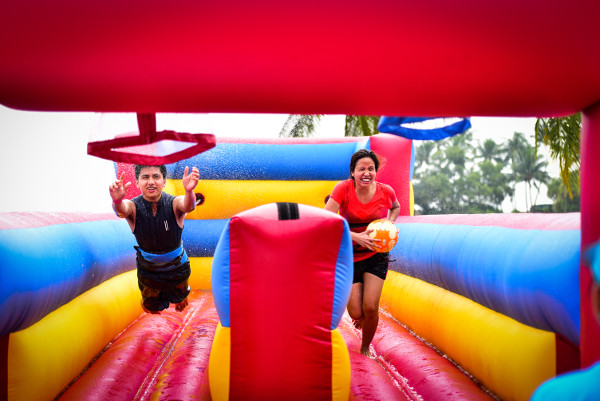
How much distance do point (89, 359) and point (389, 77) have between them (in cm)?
166

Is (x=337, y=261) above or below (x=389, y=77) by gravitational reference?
below

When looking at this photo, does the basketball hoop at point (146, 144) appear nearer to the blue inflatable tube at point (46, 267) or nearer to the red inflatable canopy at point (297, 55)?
the red inflatable canopy at point (297, 55)

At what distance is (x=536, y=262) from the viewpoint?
1412mm

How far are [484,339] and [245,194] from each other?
2.25 m

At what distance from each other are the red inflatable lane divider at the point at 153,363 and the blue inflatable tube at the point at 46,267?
29 cm

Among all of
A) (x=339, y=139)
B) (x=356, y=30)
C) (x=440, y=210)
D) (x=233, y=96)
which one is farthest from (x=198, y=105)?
(x=440, y=210)

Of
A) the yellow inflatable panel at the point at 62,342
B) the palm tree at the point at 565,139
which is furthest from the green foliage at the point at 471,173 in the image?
the yellow inflatable panel at the point at 62,342

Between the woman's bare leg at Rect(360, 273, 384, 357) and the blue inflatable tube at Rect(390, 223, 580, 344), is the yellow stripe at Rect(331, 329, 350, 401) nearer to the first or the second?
the blue inflatable tube at Rect(390, 223, 580, 344)

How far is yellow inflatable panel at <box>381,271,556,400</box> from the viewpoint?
4.70 ft

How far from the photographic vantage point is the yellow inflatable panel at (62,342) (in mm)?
1428

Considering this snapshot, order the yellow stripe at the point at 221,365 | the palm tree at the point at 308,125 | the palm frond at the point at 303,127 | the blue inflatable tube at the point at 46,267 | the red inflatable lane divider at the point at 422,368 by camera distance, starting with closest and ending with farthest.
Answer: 1. the blue inflatable tube at the point at 46,267
2. the yellow stripe at the point at 221,365
3. the red inflatable lane divider at the point at 422,368
4. the palm tree at the point at 308,125
5. the palm frond at the point at 303,127

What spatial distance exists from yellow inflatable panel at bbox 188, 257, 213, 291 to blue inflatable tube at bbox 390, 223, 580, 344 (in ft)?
5.51

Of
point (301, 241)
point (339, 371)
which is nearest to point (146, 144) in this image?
point (301, 241)

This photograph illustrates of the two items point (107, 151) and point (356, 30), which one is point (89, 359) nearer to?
point (107, 151)
